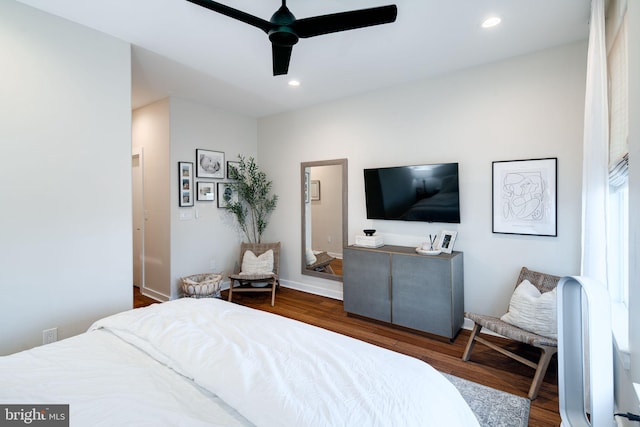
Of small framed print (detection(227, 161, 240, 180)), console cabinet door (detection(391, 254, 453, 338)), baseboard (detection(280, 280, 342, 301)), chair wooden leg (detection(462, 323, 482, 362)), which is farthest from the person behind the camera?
small framed print (detection(227, 161, 240, 180))

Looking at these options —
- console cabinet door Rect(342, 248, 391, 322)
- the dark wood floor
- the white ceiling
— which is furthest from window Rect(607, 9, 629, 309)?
console cabinet door Rect(342, 248, 391, 322)

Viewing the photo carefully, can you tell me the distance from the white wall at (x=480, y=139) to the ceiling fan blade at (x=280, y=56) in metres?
1.85

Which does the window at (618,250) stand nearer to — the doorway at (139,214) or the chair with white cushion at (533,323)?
the chair with white cushion at (533,323)

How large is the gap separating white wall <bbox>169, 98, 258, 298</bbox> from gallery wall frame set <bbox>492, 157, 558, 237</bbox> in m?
3.58

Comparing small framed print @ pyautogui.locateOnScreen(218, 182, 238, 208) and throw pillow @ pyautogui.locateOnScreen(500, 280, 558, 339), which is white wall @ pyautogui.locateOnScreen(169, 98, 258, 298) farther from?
throw pillow @ pyautogui.locateOnScreen(500, 280, 558, 339)

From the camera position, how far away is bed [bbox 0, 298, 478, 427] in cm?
100

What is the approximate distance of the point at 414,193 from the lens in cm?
339

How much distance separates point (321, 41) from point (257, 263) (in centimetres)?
294

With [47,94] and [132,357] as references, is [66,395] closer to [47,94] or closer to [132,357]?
[132,357]

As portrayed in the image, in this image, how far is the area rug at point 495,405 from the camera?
1870 millimetres

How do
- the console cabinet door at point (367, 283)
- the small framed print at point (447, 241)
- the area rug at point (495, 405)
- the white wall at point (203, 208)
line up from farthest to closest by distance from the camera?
the white wall at point (203, 208) < the console cabinet door at point (367, 283) < the small framed print at point (447, 241) < the area rug at point (495, 405)

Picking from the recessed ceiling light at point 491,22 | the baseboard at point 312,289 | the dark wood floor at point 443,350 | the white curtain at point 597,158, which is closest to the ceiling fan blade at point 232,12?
the recessed ceiling light at point 491,22

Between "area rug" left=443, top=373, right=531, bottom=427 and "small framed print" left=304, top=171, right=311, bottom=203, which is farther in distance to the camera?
"small framed print" left=304, top=171, right=311, bottom=203

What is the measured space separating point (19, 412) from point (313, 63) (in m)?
3.07
